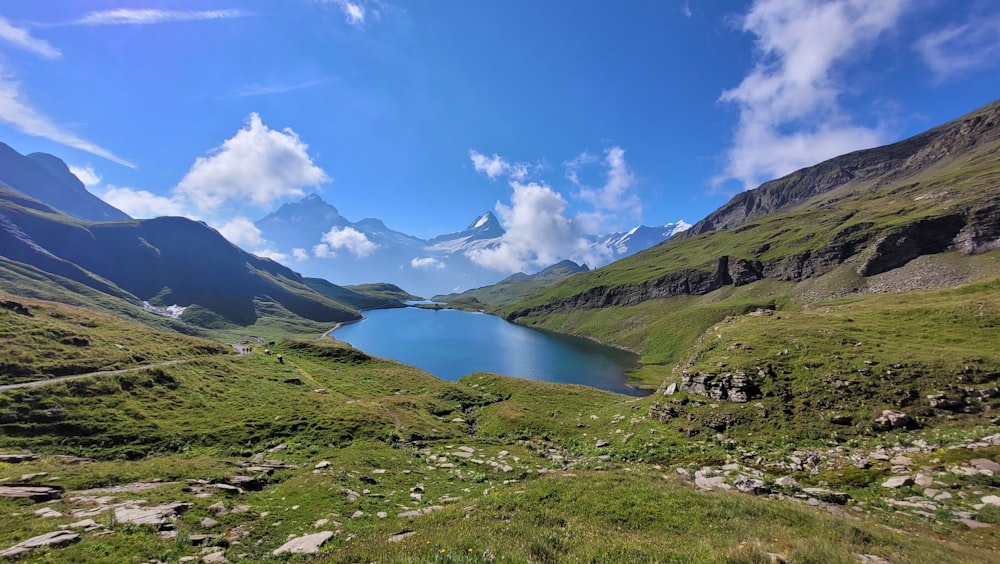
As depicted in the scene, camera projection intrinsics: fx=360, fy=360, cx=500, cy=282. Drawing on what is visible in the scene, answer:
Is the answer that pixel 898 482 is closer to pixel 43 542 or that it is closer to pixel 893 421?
pixel 893 421

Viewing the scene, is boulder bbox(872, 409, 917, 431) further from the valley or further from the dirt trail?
the dirt trail

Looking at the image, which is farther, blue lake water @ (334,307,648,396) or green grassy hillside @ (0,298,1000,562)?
blue lake water @ (334,307,648,396)

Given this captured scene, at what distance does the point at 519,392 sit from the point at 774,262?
19536cm

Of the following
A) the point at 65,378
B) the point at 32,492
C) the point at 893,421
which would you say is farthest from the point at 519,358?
the point at 32,492

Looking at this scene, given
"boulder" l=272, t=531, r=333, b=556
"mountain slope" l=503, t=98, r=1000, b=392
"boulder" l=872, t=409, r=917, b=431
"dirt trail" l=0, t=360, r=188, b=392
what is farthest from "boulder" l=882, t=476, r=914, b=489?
"mountain slope" l=503, t=98, r=1000, b=392

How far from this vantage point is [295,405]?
38750mm

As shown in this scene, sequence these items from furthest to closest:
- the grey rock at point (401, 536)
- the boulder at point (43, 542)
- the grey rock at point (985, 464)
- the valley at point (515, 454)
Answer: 1. the grey rock at point (985, 464)
2. the valley at point (515, 454)
3. the grey rock at point (401, 536)
4. the boulder at point (43, 542)

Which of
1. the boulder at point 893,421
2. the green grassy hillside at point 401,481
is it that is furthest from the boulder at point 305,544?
the boulder at point 893,421

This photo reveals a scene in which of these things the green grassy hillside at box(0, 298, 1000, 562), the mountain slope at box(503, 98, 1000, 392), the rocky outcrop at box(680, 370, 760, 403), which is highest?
the mountain slope at box(503, 98, 1000, 392)

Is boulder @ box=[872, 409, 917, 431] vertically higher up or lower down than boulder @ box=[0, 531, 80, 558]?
higher up

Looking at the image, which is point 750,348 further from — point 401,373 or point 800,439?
point 401,373

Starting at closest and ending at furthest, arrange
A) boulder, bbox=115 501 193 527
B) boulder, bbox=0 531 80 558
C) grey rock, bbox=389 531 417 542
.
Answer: boulder, bbox=0 531 80 558 → grey rock, bbox=389 531 417 542 → boulder, bbox=115 501 193 527

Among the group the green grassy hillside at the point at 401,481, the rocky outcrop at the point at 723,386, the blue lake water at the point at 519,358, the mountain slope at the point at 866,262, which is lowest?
the blue lake water at the point at 519,358

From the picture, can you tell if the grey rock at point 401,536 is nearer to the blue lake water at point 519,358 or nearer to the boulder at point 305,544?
the boulder at point 305,544
